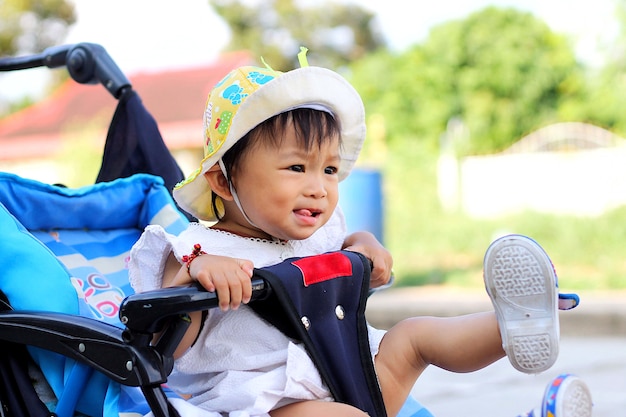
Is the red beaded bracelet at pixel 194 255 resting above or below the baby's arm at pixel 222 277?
above

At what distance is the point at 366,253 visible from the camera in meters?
2.05

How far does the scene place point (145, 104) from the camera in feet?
58.4

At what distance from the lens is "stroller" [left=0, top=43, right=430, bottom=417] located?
63.1 inches

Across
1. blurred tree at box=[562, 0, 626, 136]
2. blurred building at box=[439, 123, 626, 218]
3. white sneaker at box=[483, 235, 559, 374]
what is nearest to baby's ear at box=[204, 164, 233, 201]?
white sneaker at box=[483, 235, 559, 374]

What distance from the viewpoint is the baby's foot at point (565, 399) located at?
170 centimetres

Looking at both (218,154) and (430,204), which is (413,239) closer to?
(430,204)

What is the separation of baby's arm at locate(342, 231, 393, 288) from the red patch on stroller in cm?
17

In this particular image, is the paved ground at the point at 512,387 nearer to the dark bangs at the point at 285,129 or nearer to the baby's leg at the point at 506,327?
the baby's leg at the point at 506,327

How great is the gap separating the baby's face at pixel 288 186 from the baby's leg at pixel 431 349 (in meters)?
0.30

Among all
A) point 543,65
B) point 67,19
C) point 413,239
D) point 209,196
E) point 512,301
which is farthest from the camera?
point 67,19

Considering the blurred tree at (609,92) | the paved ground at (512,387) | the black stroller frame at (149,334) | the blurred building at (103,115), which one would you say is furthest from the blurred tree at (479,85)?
the black stroller frame at (149,334)

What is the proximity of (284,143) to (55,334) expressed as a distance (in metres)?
0.57

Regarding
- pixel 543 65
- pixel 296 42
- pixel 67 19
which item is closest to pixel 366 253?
pixel 543 65

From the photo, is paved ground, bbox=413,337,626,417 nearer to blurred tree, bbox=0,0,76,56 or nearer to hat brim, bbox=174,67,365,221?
hat brim, bbox=174,67,365,221
